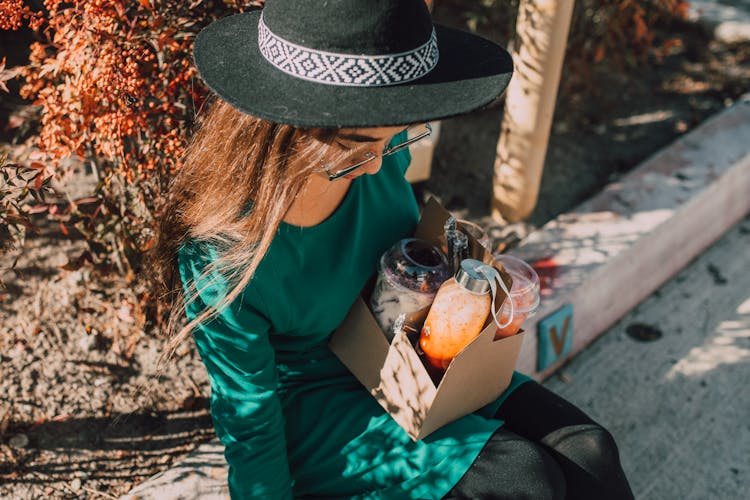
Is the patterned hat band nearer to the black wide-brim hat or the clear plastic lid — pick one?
the black wide-brim hat

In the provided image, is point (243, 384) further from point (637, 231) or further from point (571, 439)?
point (637, 231)

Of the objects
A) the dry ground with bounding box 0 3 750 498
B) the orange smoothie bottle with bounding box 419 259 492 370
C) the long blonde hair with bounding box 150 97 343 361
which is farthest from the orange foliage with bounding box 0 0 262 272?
the orange smoothie bottle with bounding box 419 259 492 370

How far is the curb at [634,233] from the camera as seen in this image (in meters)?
2.77

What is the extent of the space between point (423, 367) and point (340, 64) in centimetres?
74

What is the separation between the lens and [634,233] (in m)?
2.96

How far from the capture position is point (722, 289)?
3207 mm

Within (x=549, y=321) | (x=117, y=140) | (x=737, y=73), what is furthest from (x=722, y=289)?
(x=117, y=140)

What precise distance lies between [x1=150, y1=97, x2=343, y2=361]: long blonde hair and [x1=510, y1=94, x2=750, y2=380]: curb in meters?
1.28

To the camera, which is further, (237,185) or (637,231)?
(637,231)

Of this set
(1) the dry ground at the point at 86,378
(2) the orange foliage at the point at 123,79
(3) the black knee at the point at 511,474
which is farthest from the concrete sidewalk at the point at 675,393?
(2) the orange foliage at the point at 123,79

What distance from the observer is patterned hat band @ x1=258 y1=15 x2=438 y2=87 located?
53.6 inches

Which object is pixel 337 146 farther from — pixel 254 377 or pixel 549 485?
pixel 549 485

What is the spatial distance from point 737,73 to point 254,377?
3.82 metres

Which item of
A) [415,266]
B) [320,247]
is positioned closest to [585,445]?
[415,266]
